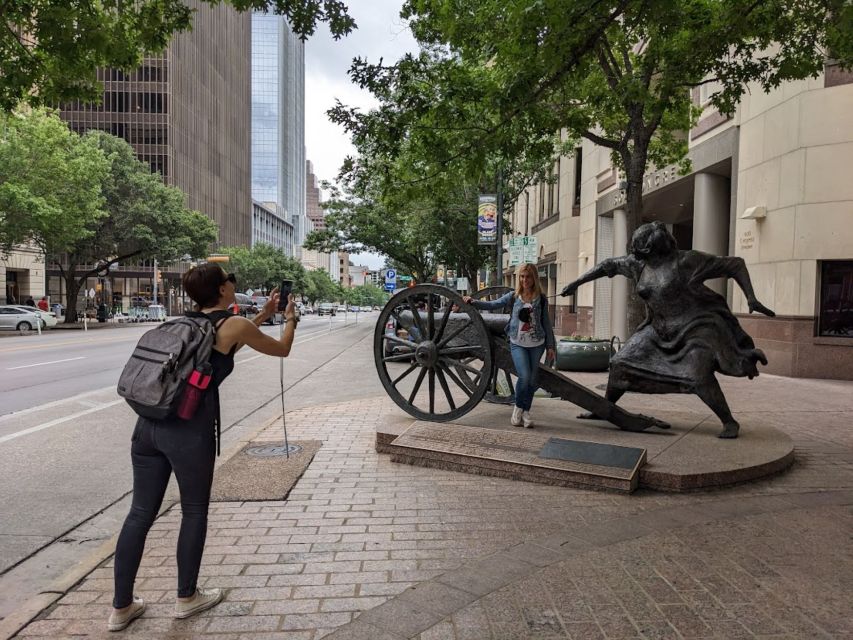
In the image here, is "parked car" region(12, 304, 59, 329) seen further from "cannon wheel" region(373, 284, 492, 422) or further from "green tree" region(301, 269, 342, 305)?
"green tree" region(301, 269, 342, 305)

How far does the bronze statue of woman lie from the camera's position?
20.1 ft

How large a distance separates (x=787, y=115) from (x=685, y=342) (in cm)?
910

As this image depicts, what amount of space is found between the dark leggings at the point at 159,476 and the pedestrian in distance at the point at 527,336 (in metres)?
3.75

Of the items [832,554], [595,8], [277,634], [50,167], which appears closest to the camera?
[277,634]

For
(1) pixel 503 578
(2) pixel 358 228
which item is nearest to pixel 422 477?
(1) pixel 503 578

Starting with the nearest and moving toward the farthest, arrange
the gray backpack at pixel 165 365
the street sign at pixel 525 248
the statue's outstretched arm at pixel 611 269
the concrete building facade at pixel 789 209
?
1. the gray backpack at pixel 165 365
2. the statue's outstretched arm at pixel 611 269
3. the concrete building facade at pixel 789 209
4. the street sign at pixel 525 248

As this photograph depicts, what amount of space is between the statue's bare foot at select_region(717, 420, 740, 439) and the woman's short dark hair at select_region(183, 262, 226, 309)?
5.11 meters

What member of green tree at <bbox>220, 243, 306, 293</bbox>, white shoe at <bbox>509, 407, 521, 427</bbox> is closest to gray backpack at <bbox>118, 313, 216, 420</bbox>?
white shoe at <bbox>509, 407, 521, 427</bbox>

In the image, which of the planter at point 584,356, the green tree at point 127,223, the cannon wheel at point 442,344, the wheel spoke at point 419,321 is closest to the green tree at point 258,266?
the green tree at point 127,223

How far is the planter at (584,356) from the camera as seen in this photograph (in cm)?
1336

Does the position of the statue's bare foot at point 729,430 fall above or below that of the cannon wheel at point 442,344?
below

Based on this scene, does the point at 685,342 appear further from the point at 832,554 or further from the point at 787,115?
the point at 787,115

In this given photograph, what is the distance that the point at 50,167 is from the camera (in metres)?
27.5

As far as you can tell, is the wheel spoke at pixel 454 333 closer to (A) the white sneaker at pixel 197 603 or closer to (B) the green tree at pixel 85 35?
(B) the green tree at pixel 85 35
